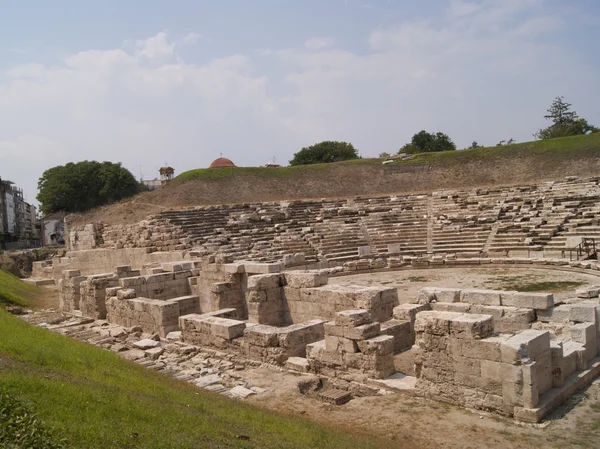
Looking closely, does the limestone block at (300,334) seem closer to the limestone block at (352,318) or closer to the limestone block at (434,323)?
the limestone block at (352,318)

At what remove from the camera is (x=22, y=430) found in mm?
3816

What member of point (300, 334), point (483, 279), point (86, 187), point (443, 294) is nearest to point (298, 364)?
point (300, 334)

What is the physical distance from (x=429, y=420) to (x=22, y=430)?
480 centimetres

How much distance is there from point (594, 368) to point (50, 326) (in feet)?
42.9

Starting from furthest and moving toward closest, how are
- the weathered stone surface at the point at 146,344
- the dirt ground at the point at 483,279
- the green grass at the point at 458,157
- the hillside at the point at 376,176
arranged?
the green grass at the point at 458,157 → the hillside at the point at 376,176 → the dirt ground at the point at 483,279 → the weathered stone surface at the point at 146,344

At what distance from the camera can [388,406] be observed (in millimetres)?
7078

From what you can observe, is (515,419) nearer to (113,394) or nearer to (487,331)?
(487,331)

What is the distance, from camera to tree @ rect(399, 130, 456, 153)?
5872 centimetres

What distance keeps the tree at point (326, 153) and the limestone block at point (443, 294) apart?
4658 centimetres

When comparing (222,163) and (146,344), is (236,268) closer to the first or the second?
(146,344)

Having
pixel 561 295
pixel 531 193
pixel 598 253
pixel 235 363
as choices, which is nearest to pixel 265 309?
pixel 235 363

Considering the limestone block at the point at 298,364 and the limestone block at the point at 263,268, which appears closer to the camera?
the limestone block at the point at 298,364

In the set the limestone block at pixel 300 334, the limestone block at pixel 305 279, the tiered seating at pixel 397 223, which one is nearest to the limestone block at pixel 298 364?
the limestone block at pixel 300 334

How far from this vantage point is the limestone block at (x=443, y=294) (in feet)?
32.9
